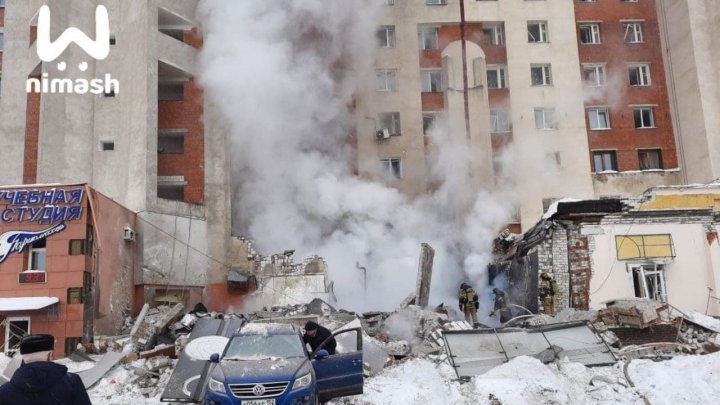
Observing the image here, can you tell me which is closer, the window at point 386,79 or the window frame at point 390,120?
the window frame at point 390,120

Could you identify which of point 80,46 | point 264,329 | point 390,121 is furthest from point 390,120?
point 264,329

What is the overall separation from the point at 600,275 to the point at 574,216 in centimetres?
221

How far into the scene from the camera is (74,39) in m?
30.8

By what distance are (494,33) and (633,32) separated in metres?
8.08

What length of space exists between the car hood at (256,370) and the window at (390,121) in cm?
2598

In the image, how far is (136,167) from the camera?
92.2ft

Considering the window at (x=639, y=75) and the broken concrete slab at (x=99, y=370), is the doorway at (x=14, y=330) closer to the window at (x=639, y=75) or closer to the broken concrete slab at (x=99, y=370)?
the broken concrete slab at (x=99, y=370)

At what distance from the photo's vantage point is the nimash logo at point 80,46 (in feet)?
100

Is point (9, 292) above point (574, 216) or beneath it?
beneath

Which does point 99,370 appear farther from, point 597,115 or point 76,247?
point 597,115

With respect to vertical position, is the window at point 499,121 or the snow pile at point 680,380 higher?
the window at point 499,121

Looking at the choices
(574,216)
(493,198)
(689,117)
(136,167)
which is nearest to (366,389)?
(574,216)

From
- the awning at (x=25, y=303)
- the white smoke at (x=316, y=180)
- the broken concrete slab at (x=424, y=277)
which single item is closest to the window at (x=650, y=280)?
the broken concrete slab at (x=424, y=277)

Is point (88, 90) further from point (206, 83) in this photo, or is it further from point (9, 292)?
point (9, 292)
